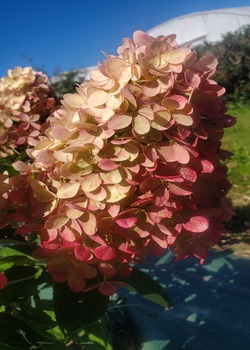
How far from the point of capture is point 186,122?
76 cm

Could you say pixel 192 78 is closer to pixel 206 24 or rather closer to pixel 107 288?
pixel 107 288

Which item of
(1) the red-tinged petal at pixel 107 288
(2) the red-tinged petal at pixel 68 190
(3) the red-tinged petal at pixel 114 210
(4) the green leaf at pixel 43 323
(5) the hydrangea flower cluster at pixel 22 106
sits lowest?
(4) the green leaf at pixel 43 323

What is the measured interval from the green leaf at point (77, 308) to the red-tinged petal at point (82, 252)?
0.57ft

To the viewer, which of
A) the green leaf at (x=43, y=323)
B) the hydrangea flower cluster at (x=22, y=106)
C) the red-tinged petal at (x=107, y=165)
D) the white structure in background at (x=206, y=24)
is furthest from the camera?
the white structure in background at (x=206, y=24)

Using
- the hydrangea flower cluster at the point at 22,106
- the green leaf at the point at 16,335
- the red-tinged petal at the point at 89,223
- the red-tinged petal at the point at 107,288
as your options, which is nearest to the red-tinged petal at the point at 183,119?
the red-tinged petal at the point at 89,223

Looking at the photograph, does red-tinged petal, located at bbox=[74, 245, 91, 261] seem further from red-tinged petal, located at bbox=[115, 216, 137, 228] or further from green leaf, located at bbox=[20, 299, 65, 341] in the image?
green leaf, located at bbox=[20, 299, 65, 341]

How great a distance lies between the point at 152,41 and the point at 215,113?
0.55 ft

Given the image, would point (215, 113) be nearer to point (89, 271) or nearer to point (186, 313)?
point (89, 271)

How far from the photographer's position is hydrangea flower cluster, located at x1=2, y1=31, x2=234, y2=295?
763 millimetres

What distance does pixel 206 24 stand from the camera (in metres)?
14.7

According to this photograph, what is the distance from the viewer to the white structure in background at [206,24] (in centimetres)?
1332

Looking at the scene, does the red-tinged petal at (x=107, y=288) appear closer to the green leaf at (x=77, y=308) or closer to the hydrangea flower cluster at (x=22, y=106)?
the green leaf at (x=77, y=308)

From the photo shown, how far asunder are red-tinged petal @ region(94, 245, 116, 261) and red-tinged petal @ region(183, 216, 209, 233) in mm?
135

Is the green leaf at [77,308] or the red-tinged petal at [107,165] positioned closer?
the red-tinged petal at [107,165]
